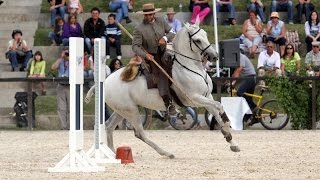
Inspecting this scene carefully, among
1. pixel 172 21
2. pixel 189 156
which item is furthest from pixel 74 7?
pixel 189 156

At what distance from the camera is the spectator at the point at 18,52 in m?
31.3

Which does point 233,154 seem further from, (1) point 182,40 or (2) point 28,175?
(2) point 28,175

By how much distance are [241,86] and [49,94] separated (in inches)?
174

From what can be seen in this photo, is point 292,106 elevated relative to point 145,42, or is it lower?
lower

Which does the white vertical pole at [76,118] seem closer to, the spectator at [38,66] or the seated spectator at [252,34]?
the spectator at [38,66]

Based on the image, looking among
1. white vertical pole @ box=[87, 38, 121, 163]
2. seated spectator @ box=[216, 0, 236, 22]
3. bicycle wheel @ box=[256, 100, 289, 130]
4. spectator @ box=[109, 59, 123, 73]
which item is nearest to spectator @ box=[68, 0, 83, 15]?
seated spectator @ box=[216, 0, 236, 22]

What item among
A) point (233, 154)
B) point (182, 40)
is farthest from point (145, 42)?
point (233, 154)

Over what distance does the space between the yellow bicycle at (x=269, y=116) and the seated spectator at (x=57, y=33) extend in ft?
20.1

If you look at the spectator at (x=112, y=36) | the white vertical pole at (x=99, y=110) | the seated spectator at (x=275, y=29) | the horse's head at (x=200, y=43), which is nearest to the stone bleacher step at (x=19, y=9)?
the spectator at (x=112, y=36)

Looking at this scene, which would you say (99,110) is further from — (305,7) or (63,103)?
(305,7)

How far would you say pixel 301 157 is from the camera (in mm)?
18891

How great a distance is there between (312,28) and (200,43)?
12681 millimetres

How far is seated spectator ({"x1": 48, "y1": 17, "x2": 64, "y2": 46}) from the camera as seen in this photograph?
32188 millimetres

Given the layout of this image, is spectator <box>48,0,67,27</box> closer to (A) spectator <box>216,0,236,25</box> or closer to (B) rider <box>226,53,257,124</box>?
(A) spectator <box>216,0,236,25</box>
